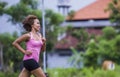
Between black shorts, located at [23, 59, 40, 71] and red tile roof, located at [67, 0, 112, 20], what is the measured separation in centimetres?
2772

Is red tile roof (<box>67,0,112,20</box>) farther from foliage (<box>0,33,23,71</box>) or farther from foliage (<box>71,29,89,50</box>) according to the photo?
foliage (<box>0,33,23,71</box>)

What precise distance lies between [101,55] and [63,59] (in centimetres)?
1035

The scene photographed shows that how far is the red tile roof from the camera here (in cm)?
3520

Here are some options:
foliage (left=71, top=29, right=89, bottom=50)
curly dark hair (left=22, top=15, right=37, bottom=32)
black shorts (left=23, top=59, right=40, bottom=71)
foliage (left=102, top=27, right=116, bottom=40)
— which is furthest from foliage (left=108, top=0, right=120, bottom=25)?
black shorts (left=23, top=59, right=40, bottom=71)

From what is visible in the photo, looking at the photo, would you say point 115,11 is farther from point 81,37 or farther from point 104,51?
point 81,37

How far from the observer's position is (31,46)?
695 centimetres

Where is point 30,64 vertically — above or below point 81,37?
above

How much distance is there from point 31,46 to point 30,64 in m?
0.22

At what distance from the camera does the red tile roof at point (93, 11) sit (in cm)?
3520

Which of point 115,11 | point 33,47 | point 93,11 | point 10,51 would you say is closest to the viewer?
point 33,47

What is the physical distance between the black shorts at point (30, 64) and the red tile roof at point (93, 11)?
27717mm

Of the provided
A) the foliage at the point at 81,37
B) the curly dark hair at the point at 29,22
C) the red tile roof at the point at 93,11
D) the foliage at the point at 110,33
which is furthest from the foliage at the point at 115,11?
the curly dark hair at the point at 29,22

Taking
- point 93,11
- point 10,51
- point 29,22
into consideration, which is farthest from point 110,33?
point 29,22

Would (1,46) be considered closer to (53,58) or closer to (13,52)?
(13,52)
